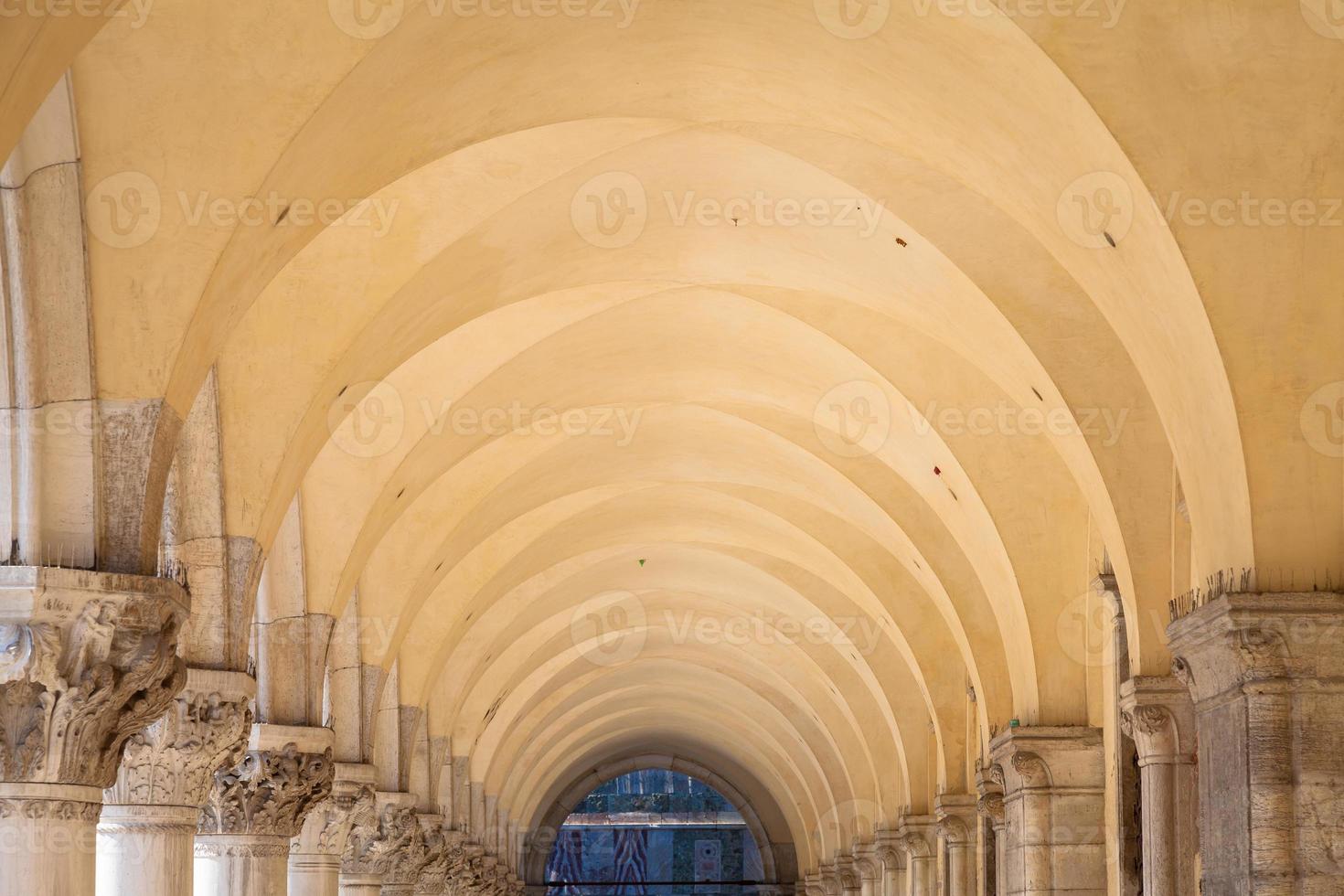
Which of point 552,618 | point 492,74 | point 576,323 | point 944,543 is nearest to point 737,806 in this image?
point 552,618

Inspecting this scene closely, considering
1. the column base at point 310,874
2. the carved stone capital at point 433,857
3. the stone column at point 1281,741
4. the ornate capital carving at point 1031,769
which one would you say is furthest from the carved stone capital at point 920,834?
the stone column at point 1281,741

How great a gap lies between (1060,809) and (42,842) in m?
8.21

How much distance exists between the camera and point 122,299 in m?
8.31

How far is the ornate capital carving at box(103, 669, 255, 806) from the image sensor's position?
1037 cm

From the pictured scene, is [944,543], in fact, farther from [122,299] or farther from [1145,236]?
[122,299]

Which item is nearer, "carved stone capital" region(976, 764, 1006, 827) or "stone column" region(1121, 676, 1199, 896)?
"stone column" region(1121, 676, 1199, 896)

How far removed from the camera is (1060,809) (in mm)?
13656

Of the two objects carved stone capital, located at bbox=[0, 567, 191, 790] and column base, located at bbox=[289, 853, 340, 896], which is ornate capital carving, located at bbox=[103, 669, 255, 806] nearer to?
carved stone capital, located at bbox=[0, 567, 191, 790]

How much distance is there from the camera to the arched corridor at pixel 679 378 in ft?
25.7

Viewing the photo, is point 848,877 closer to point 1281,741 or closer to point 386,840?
point 386,840

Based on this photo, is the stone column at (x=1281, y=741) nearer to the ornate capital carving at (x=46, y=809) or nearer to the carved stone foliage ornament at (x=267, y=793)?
the ornate capital carving at (x=46, y=809)

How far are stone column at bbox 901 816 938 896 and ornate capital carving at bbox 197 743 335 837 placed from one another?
33.8 ft

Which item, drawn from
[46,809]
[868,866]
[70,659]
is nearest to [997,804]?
[46,809]

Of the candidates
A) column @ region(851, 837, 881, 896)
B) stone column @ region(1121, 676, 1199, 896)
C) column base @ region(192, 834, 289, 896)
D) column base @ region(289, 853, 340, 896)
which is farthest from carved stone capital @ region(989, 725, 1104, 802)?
column @ region(851, 837, 881, 896)
